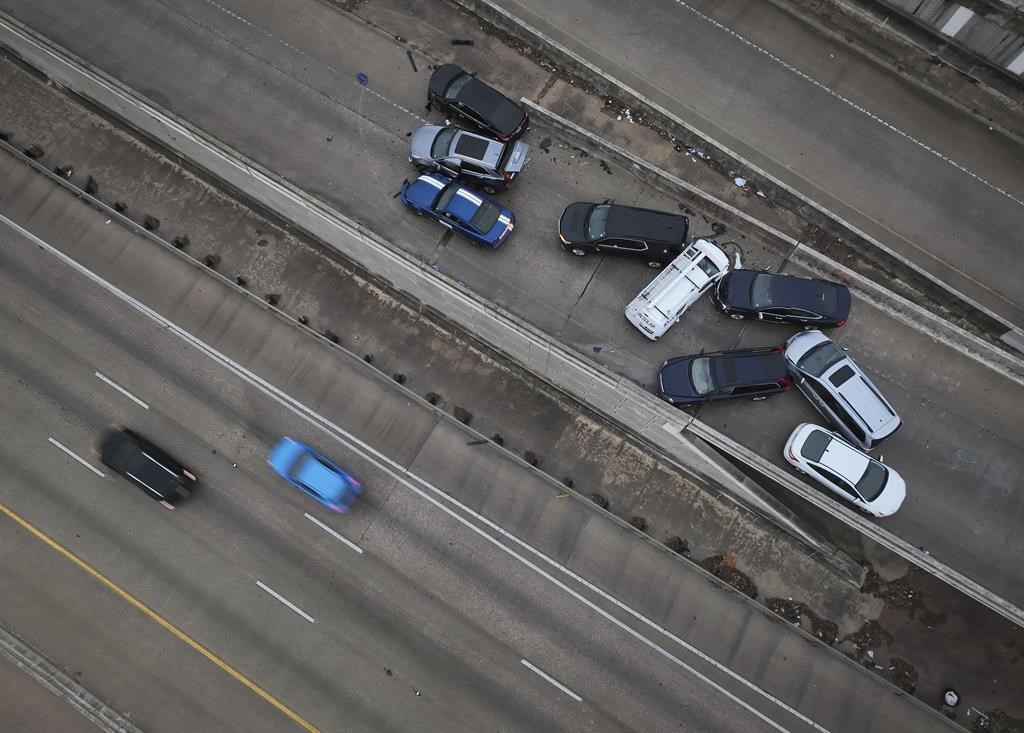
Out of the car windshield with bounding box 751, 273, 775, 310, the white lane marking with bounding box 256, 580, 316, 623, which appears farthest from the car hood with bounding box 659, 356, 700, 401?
the white lane marking with bounding box 256, 580, 316, 623

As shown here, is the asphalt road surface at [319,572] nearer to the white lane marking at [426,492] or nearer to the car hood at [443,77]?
the white lane marking at [426,492]

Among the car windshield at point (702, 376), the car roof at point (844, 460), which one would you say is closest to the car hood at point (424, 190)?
the car windshield at point (702, 376)

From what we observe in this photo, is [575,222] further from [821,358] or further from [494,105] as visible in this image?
[821,358]

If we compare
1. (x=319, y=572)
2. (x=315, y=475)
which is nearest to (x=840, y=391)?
(x=315, y=475)

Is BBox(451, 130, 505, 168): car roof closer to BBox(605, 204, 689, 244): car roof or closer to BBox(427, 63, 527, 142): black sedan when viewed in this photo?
BBox(427, 63, 527, 142): black sedan

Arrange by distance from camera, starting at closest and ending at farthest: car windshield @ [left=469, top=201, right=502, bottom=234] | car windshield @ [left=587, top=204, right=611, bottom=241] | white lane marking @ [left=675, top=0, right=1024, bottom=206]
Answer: car windshield @ [left=587, top=204, right=611, bottom=241], car windshield @ [left=469, top=201, right=502, bottom=234], white lane marking @ [left=675, top=0, right=1024, bottom=206]

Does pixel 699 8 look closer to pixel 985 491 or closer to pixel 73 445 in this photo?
pixel 985 491
